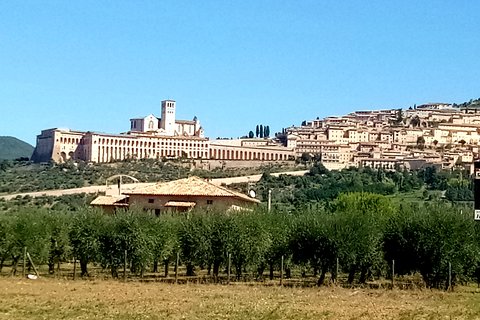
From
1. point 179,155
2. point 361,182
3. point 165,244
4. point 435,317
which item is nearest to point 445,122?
point 179,155

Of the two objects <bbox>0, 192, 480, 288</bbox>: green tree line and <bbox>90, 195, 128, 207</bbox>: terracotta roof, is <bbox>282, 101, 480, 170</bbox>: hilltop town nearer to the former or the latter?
<bbox>90, 195, 128, 207</bbox>: terracotta roof

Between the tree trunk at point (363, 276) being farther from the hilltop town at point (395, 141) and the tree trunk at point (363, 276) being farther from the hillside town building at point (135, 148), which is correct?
the hillside town building at point (135, 148)

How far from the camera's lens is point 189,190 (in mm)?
49875

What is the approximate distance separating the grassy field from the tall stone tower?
138m

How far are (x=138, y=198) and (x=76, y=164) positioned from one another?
68521mm

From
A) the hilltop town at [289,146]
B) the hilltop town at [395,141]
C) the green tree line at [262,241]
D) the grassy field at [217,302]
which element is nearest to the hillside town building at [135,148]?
the hilltop town at [289,146]

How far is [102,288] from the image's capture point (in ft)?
86.2

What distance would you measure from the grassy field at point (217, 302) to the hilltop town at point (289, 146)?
305 ft

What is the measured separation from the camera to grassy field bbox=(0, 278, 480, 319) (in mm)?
18188

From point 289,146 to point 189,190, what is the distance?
9731cm

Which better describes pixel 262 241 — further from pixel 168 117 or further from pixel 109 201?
pixel 168 117

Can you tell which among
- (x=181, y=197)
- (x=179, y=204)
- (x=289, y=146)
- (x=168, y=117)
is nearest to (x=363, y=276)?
(x=179, y=204)

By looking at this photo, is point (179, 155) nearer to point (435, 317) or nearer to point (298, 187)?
point (298, 187)

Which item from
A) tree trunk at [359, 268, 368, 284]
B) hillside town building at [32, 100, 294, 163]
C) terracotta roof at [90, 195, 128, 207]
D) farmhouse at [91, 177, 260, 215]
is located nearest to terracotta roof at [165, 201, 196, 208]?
farmhouse at [91, 177, 260, 215]
